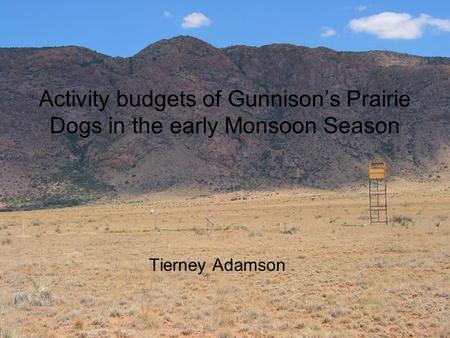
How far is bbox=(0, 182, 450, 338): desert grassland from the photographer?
38.1ft

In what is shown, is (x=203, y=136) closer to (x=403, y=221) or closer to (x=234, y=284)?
(x=403, y=221)

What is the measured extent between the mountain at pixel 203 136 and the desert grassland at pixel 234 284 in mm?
42435

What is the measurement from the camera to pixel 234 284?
1625cm

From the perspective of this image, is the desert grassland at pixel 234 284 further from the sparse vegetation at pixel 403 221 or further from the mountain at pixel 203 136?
the mountain at pixel 203 136

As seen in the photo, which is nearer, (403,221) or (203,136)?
(403,221)

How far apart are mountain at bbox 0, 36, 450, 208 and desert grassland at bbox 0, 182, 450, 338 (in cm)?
4244

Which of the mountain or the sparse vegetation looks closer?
the sparse vegetation

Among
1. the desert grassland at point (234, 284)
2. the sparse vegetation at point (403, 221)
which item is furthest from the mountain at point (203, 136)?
the desert grassland at point (234, 284)

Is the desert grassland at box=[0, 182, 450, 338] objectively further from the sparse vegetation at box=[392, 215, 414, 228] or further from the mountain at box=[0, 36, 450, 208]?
the mountain at box=[0, 36, 450, 208]

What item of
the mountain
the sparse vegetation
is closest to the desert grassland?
the sparse vegetation

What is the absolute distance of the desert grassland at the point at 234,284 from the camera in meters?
11.6

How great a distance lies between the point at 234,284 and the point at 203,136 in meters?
67.4

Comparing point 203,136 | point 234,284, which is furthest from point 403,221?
point 203,136

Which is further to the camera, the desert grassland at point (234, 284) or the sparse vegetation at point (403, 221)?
the sparse vegetation at point (403, 221)
